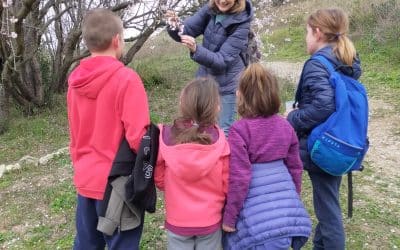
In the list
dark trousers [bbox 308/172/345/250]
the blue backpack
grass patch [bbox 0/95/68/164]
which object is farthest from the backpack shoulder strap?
grass patch [bbox 0/95/68/164]

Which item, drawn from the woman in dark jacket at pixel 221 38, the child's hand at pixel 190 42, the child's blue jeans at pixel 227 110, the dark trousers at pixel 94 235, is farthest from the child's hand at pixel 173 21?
the dark trousers at pixel 94 235

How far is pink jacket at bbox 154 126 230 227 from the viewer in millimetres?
2375

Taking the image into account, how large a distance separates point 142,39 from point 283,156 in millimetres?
6175

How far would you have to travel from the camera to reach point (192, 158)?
2361 millimetres

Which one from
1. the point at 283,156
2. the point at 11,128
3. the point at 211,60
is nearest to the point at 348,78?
the point at 283,156

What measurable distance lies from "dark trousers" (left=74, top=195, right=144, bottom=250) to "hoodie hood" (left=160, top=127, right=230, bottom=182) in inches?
18.5

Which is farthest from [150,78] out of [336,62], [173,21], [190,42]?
[336,62]

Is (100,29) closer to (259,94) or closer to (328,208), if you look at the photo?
(259,94)

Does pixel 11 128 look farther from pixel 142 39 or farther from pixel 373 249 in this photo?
pixel 373 249

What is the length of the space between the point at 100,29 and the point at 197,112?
25.7 inches

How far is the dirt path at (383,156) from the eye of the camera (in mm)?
4577

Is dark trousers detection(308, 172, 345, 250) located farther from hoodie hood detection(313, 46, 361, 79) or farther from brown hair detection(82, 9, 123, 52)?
brown hair detection(82, 9, 123, 52)

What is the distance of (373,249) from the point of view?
357 centimetres

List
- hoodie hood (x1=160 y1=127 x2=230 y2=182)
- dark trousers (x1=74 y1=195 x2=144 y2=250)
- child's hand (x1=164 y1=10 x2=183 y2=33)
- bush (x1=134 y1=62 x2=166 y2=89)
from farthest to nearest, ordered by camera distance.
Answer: bush (x1=134 y1=62 x2=166 y2=89)
child's hand (x1=164 y1=10 x2=183 y2=33)
dark trousers (x1=74 y1=195 x2=144 y2=250)
hoodie hood (x1=160 y1=127 x2=230 y2=182)
